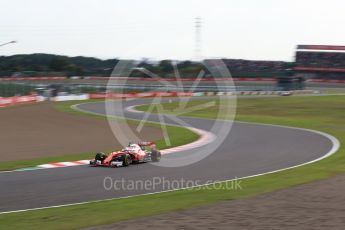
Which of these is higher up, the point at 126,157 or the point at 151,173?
the point at 126,157

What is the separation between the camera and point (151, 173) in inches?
511

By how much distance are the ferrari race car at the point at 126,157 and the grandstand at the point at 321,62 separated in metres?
79.4

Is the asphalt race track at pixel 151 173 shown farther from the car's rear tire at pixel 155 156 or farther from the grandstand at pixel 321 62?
the grandstand at pixel 321 62

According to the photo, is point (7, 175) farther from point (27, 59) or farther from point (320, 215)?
point (27, 59)

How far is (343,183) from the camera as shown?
37.0ft

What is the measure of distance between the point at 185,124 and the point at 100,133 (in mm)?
7367

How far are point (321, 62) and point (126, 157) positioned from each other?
86.2 m

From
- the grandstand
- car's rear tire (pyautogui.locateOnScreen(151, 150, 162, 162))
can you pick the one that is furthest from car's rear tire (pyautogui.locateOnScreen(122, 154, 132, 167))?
the grandstand

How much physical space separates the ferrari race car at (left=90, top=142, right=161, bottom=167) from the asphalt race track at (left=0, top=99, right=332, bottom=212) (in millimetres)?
252

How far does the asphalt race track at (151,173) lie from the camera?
995cm

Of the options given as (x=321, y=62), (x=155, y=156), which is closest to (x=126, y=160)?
(x=155, y=156)

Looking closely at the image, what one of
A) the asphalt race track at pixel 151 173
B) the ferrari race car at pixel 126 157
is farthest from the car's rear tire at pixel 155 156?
the asphalt race track at pixel 151 173

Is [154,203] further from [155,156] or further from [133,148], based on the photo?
[155,156]

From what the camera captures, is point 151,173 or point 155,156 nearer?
point 151,173
